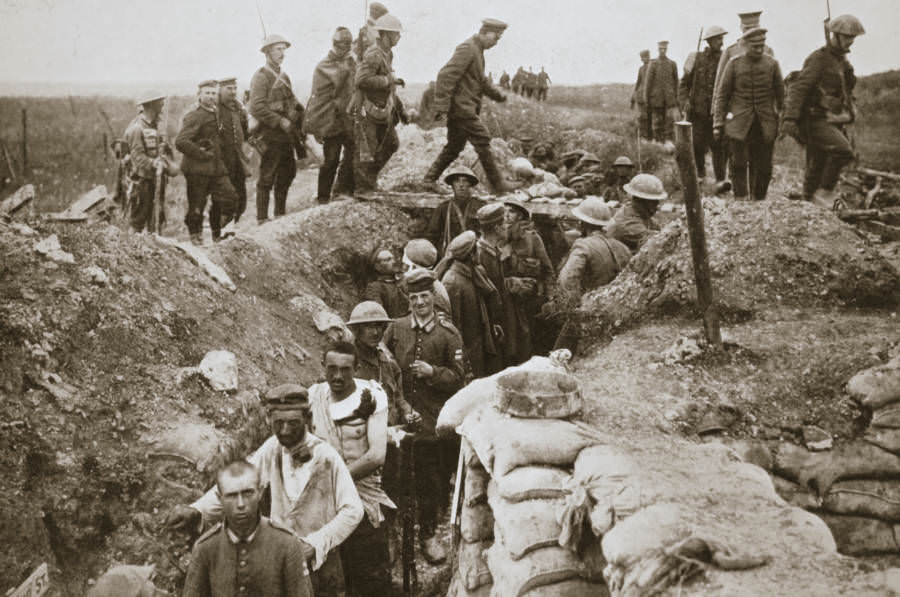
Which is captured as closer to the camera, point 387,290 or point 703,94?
point 387,290

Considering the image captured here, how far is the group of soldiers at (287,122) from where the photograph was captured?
30.0ft

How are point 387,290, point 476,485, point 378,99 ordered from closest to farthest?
point 476,485, point 387,290, point 378,99

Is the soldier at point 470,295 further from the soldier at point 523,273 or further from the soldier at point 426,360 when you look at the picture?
the soldier at point 426,360

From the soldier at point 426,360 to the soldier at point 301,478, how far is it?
6.55 ft

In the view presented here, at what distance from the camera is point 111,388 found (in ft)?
19.4

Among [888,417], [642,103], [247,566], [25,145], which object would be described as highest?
[642,103]

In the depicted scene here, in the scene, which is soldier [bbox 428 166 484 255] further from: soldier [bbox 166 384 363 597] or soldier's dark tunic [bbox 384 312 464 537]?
soldier [bbox 166 384 363 597]

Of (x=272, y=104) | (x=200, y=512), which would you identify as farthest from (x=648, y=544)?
(x=272, y=104)

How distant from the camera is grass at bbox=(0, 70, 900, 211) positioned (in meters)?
10.3

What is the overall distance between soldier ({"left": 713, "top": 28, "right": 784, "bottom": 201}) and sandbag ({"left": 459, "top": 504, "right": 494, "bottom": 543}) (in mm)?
5895

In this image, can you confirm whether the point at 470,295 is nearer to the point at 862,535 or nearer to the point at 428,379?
the point at 428,379

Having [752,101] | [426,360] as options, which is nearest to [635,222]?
[752,101]

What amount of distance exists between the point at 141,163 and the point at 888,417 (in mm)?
7209

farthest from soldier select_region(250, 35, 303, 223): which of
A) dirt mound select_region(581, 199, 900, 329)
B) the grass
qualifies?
dirt mound select_region(581, 199, 900, 329)
